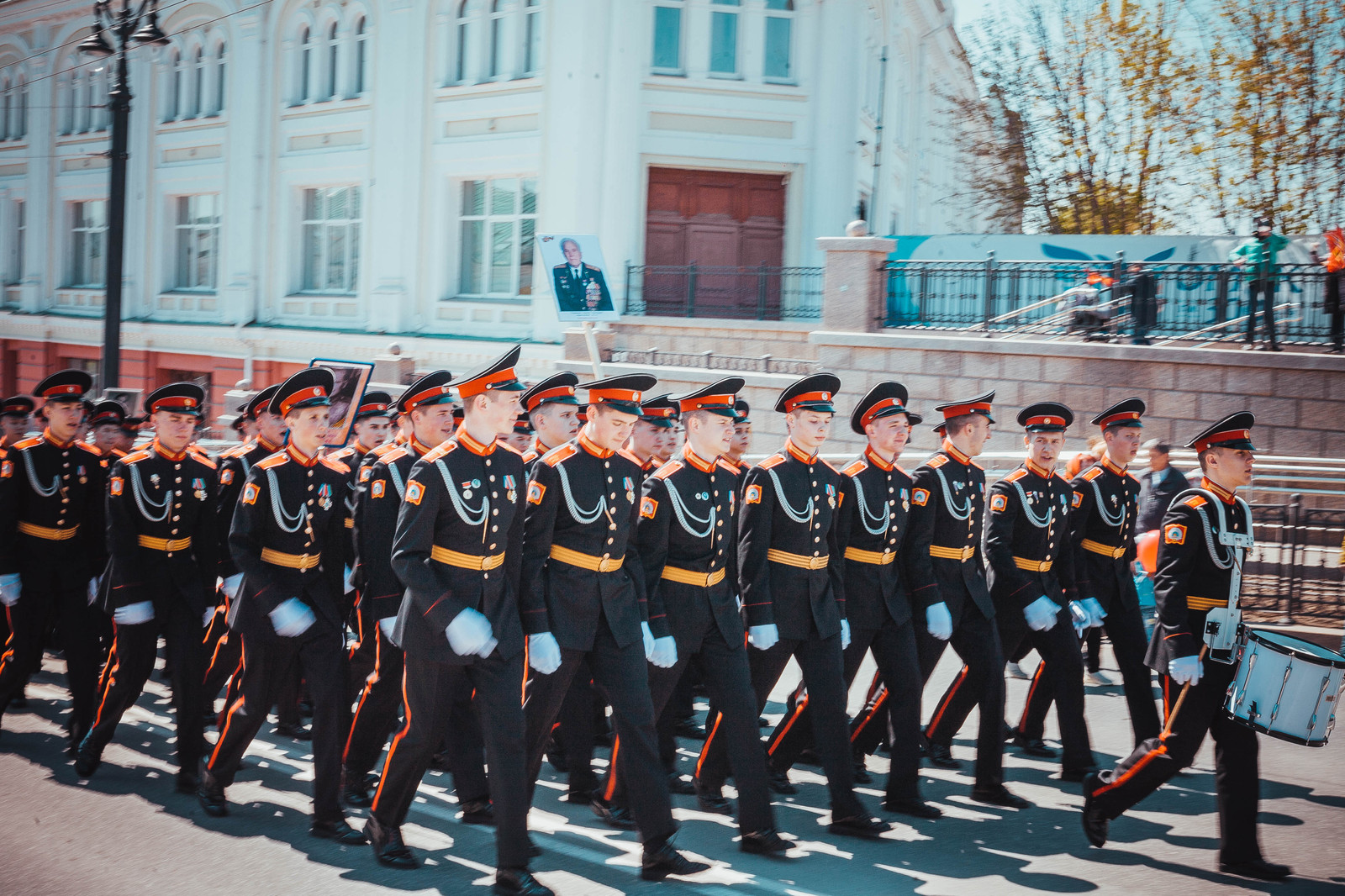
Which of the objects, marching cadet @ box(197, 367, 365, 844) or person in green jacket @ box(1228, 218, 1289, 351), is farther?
person in green jacket @ box(1228, 218, 1289, 351)

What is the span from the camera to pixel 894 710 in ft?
21.0

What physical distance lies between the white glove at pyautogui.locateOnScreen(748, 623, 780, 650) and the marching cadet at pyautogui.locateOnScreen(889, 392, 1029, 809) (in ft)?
3.37

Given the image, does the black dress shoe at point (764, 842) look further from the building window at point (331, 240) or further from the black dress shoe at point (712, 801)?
the building window at point (331, 240)

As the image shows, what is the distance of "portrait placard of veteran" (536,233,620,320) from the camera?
12.4 metres

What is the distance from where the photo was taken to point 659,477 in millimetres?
6180

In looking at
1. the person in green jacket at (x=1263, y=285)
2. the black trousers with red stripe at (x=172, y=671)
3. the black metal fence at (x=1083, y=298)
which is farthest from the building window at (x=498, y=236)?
the black trousers with red stripe at (x=172, y=671)

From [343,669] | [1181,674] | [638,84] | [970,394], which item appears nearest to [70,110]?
[638,84]

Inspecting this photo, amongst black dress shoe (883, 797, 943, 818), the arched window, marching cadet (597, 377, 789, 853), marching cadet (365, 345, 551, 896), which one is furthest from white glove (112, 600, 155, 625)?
the arched window

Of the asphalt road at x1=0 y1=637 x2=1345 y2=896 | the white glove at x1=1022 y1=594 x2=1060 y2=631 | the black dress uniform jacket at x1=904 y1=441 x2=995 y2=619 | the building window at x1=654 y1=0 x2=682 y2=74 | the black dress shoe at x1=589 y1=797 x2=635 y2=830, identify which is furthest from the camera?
the building window at x1=654 y1=0 x2=682 y2=74

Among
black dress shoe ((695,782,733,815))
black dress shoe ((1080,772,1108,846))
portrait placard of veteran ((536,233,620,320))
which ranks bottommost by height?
black dress shoe ((695,782,733,815))

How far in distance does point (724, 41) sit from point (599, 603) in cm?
1764

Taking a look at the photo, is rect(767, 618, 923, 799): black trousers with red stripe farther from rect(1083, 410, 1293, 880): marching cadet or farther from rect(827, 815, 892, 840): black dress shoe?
rect(1083, 410, 1293, 880): marching cadet

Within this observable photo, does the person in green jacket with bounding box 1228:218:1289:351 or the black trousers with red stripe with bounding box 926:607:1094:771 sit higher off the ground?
the person in green jacket with bounding box 1228:218:1289:351

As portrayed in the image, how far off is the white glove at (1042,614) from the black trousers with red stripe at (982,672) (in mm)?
216
